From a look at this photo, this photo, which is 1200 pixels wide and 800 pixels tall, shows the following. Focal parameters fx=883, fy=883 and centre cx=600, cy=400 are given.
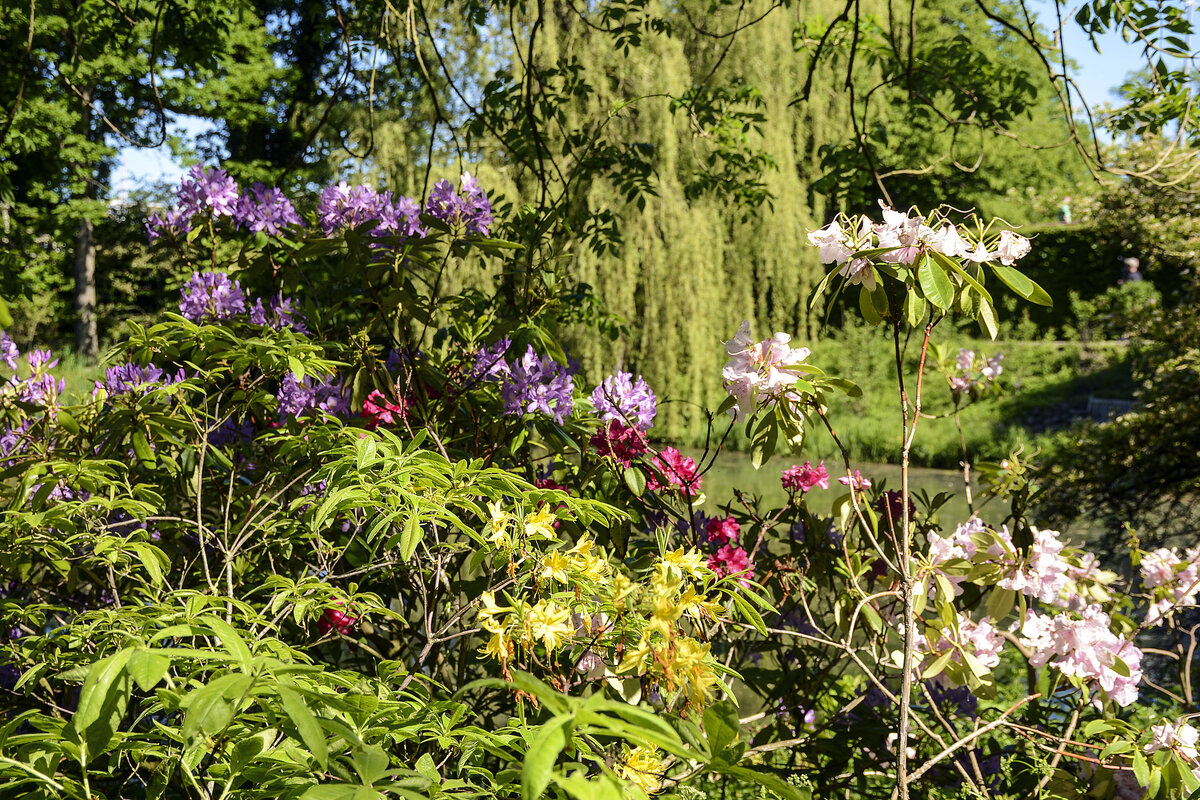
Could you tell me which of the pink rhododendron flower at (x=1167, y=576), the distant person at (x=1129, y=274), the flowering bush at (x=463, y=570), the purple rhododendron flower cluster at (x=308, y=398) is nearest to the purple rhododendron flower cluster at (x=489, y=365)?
the flowering bush at (x=463, y=570)

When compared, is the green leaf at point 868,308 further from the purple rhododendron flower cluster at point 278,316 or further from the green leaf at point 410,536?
the purple rhododendron flower cluster at point 278,316

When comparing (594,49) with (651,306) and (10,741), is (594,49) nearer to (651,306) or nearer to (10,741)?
(651,306)

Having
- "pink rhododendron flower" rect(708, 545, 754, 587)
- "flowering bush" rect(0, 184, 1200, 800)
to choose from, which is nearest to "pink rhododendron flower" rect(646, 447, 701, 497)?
"flowering bush" rect(0, 184, 1200, 800)

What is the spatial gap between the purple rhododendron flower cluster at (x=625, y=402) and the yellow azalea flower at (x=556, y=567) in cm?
73

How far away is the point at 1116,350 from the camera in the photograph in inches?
560

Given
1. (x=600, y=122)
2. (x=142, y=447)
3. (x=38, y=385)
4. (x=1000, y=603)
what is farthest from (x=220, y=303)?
(x=600, y=122)

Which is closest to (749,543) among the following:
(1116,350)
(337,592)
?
(337,592)

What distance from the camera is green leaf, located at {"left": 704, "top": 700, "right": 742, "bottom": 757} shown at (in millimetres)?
704

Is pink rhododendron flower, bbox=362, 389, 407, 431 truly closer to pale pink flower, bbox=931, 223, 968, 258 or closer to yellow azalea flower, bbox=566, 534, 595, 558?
yellow azalea flower, bbox=566, 534, 595, 558

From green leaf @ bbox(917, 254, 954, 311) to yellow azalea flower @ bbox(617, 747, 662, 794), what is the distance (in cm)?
62

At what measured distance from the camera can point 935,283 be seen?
42.3 inches

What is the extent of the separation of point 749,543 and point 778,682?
280 mm

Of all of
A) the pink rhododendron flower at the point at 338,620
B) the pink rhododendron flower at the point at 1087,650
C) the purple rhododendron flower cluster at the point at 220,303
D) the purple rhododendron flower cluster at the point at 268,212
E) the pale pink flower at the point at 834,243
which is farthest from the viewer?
the purple rhododendron flower cluster at the point at 268,212

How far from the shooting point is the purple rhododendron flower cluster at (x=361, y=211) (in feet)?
6.44
